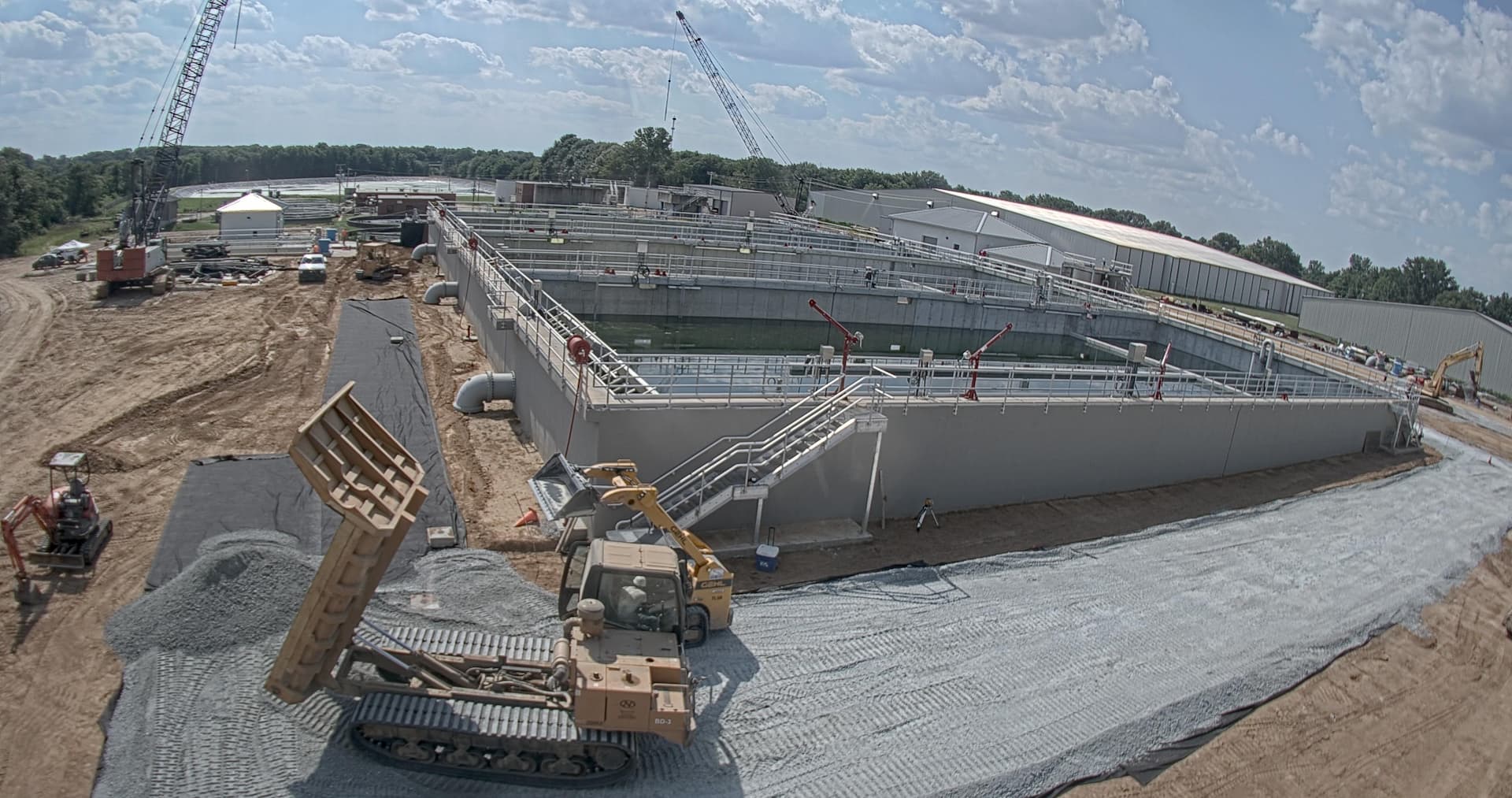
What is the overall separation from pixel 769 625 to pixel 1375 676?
30.2 feet

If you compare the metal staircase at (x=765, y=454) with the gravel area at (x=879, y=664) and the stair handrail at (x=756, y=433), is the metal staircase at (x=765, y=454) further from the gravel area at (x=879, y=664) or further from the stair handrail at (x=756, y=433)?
the gravel area at (x=879, y=664)

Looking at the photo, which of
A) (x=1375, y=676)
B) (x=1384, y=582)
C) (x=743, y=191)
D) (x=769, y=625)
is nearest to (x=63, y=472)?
(x=769, y=625)

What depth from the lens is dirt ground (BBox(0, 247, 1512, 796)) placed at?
11125mm

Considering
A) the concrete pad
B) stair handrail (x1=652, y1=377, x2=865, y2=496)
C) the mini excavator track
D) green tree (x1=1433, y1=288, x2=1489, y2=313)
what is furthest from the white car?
green tree (x1=1433, y1=288, x2=1489, y2=313)

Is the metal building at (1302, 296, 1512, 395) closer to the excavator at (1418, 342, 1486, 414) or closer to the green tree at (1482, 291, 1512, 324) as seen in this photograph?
the excavator at (1418, 342, 1486, 414)

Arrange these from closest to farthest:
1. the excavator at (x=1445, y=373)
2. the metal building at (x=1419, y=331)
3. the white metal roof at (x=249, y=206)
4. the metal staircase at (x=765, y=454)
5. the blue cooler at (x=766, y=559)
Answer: the blue cooler at (x=766, y=559) → the metal staircase at (x=765, y=454) → the excavator at (x=1445, y=373) → the metal building at (x=1419, y=331) → the white metal roof at (x=249, y=206)

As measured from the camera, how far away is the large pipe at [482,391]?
2244 centimetres

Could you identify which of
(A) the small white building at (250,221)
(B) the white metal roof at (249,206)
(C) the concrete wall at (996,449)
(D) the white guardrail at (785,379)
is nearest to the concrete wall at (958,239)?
(D) the white guardrail at (785,379)

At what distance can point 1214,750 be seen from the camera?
11.6m

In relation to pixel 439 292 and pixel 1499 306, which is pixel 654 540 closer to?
pixel 439 292

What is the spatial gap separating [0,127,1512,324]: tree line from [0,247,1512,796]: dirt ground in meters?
30.0

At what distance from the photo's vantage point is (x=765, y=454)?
661 inches

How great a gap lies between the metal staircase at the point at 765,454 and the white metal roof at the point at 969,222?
43686mm

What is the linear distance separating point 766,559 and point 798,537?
1.64 metres
